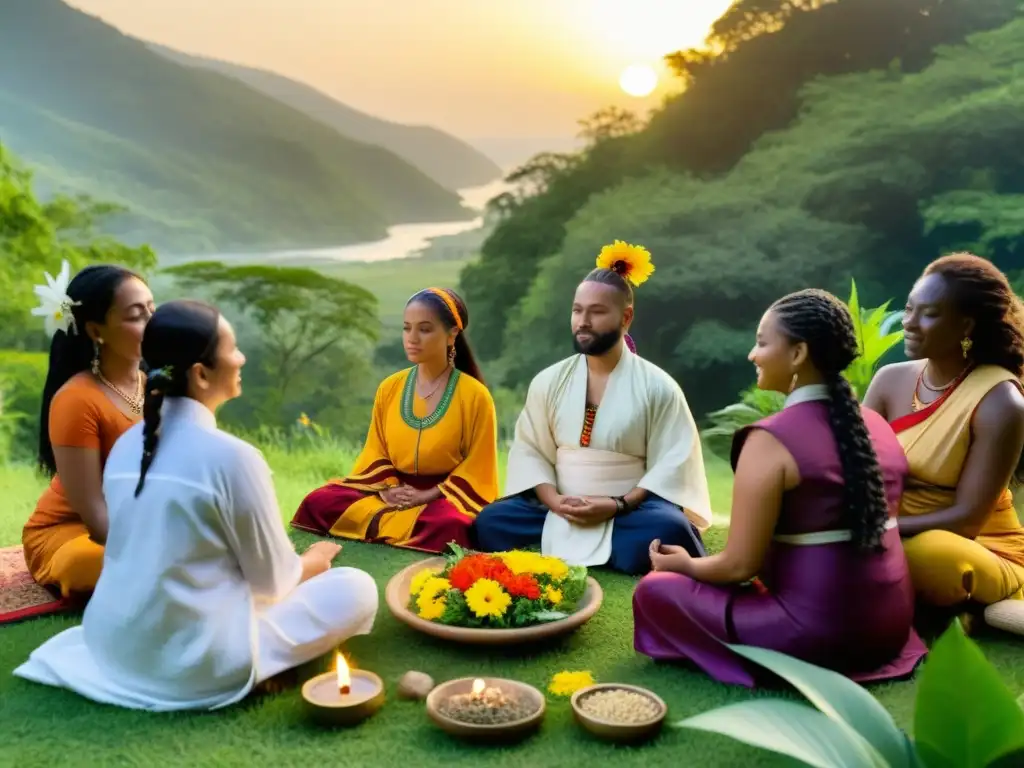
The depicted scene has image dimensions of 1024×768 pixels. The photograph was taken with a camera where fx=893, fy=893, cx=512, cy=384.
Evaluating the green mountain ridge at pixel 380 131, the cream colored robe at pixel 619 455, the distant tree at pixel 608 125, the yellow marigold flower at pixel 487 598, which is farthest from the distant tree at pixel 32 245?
the yellow marigold flower at pixel 487 598

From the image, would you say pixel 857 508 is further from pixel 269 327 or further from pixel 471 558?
pixel 269 327

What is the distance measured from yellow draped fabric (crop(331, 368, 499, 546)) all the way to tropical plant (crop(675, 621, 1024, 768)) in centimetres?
291

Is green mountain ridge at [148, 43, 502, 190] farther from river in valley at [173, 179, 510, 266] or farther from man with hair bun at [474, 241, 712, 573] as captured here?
man with hair bun at [474, 241, 712, 573]

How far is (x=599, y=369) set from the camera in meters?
5.02

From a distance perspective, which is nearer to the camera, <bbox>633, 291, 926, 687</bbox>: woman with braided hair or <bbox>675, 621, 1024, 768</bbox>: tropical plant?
<bbox>675, 621, 1024, 768</bbox>: tropical plant

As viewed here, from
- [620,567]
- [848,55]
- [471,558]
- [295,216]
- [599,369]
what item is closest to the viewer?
[471,558]

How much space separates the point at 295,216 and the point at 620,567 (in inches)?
260

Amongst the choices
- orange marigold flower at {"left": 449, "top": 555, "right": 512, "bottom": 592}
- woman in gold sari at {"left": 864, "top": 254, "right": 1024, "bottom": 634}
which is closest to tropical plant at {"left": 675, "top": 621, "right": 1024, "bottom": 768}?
orange marigold flower at {"left": 449, "top": 555, "right": 512, "bottom": 592}

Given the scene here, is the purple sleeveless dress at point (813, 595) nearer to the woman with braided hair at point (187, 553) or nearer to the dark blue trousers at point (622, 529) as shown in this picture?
the dark blue trousers at point (622, 529)

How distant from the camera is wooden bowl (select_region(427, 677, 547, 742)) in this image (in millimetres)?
2898

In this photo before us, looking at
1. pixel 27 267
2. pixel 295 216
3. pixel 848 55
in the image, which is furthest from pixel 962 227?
pixel 27 267

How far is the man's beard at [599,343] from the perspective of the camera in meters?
4.81

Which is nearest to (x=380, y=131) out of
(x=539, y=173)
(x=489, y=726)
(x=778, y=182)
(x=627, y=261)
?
(x=539, y=173)

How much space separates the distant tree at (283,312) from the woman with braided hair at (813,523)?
660 cm
